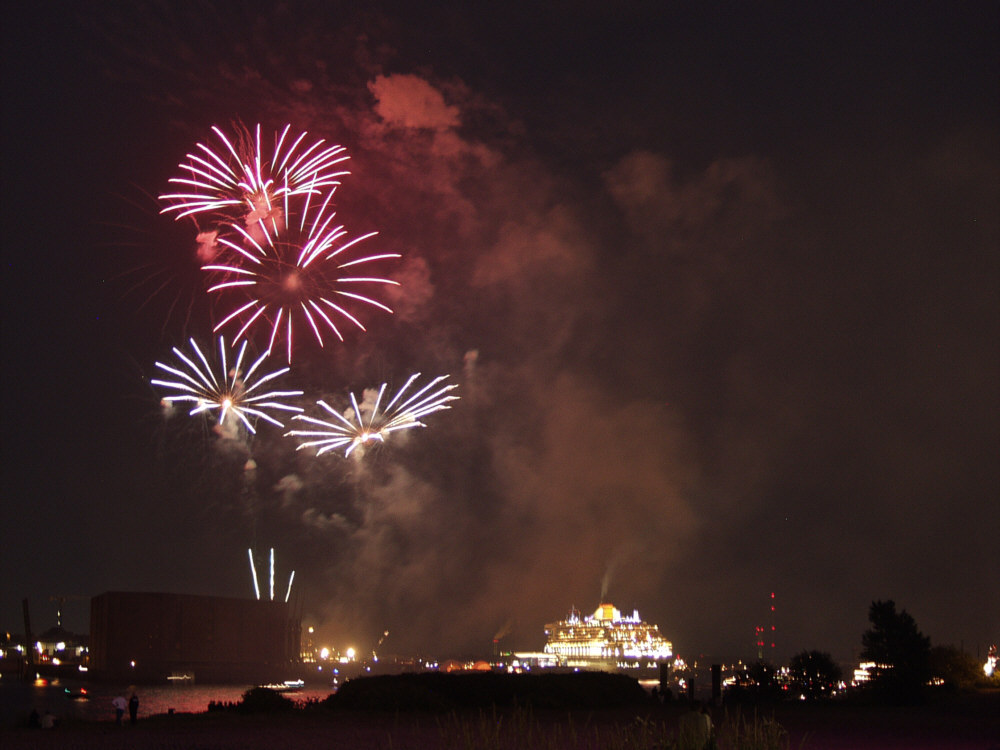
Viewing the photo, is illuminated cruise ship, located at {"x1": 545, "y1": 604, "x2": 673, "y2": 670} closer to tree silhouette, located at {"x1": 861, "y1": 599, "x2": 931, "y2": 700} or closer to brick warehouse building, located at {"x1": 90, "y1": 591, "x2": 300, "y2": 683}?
brick warehouse building, located at {"x1": 90, "y1": 591, "x2": 300, "y2": 683}

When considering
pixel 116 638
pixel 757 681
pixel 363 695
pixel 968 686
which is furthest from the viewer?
pixel 116 638

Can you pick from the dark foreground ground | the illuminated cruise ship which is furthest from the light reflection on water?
the illuminated cruise ship

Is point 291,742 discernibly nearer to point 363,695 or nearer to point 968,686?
point 363,695

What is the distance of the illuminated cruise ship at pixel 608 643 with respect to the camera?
4707 inches

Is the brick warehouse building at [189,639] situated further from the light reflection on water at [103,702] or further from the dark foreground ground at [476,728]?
the dark foreground ground at [476,728]

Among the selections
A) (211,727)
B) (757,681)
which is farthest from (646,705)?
(211,727)

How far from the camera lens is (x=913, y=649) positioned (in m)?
32.6

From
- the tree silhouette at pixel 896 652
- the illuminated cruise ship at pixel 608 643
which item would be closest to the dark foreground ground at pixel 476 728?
the tree silhouette at pixel 896 652

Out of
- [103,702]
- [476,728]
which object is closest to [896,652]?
[476,728]

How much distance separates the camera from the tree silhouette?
3186cm

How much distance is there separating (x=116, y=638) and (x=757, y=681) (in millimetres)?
95949

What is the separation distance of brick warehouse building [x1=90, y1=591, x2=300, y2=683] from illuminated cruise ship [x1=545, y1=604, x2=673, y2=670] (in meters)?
36.4

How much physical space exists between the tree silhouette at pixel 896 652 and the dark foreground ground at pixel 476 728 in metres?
1.18

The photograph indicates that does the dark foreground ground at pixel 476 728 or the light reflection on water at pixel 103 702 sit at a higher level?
the dark foreground ground at pixel 476 728
